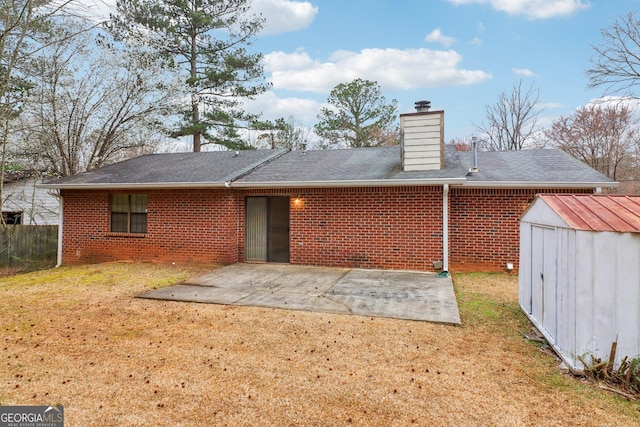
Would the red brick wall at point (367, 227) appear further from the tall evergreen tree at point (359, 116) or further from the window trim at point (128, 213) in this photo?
the tall evergreen tree at point (359, 116)

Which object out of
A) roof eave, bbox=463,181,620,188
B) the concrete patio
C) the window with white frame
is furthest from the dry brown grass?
the window with white frame

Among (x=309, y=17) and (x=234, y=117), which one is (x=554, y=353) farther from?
(x=234, y=117)

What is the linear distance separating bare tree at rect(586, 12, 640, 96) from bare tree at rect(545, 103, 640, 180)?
858cm

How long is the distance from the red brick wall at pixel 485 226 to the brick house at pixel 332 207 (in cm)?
2

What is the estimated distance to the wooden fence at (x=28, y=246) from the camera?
10.8 meters

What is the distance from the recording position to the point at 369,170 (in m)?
9.23

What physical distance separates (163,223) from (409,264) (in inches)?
264

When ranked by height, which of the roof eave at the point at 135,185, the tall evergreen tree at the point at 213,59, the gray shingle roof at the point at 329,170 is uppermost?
the tall evergreen tree at the point at 213,59

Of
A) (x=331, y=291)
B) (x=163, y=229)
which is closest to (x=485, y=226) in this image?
(x=331, y=291)

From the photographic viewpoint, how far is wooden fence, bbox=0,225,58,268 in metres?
10.8

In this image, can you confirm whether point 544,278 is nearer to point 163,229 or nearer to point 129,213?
point 163,229

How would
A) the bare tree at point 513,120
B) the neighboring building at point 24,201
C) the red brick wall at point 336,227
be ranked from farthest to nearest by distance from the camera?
the bare tree at point 513,120
the neighboring building at point 24,201
the red brick wall at point 336,227

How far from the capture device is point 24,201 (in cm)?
1465

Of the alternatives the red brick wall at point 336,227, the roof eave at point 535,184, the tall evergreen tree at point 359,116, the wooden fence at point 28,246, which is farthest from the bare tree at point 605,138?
the wooden fence at point 28,246
